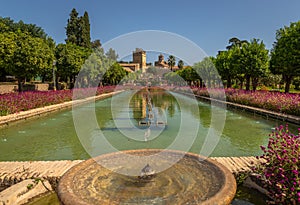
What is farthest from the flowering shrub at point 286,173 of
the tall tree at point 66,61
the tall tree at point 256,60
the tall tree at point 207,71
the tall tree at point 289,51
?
the tall tree at point 207,71

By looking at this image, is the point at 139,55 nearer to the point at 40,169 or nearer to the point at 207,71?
the point at 40,169

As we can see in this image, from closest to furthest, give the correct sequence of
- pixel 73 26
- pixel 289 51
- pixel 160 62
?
pixel 289 51
pixel 160 62
pixel 73 26

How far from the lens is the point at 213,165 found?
3455 mm

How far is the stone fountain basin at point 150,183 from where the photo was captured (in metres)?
2.67

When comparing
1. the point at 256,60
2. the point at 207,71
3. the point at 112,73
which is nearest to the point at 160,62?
the point at 207,71

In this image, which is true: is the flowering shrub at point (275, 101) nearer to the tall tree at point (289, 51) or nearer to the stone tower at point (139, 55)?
the tall tree at point (289, 51)

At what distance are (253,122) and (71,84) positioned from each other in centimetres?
3125

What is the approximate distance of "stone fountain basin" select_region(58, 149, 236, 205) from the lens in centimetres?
267

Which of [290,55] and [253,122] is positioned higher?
[290,55]

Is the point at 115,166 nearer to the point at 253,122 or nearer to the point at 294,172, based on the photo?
the point at 294,172

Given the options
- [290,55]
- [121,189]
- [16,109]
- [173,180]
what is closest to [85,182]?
[121,189]

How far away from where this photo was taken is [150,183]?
342cm

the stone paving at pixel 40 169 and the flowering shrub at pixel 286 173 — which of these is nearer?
the flowering shrub at pixel 286 173

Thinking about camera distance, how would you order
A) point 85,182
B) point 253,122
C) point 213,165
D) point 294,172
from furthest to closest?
point 253,122 → point 213,165 → point 85,182 → point 294,172
